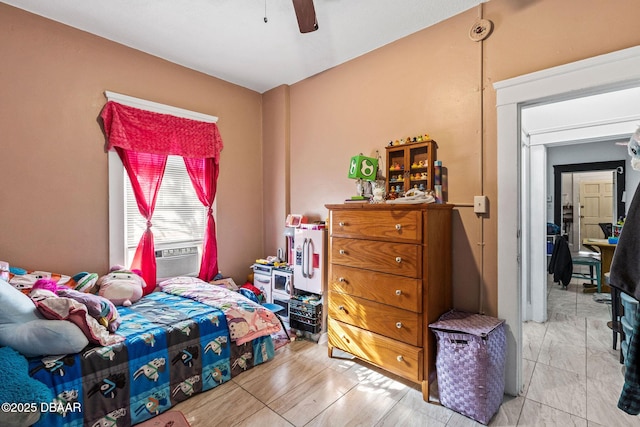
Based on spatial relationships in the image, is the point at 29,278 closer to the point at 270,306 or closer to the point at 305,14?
the point at 270,306

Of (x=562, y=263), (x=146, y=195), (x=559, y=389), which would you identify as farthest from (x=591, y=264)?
(x=146, y=195)

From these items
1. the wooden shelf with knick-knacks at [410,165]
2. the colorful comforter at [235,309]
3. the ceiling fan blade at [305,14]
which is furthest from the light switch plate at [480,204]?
the colorful comforter at [235,309]

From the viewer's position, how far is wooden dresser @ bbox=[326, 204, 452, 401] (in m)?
2.03

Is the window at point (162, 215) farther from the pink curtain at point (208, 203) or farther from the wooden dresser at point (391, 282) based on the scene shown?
the wooden dresser at point (391, 282)

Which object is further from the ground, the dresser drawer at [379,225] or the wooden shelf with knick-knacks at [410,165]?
the wooden shelf with knick-knacks at [410,165]

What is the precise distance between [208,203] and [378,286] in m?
2.16

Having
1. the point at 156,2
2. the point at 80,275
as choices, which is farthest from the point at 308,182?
the point at 80,275

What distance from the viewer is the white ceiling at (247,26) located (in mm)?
2246

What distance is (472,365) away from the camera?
1.83 meters

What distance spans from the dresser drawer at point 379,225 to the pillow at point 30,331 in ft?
6.02

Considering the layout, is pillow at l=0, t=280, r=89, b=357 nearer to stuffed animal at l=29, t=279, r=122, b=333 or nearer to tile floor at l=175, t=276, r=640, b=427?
stuffed animal at l=29, t=279, r=122, b=333

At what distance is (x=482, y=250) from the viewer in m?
2.21

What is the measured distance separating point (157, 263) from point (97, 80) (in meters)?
1.77

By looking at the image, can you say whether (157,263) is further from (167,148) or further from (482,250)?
(482,250)
